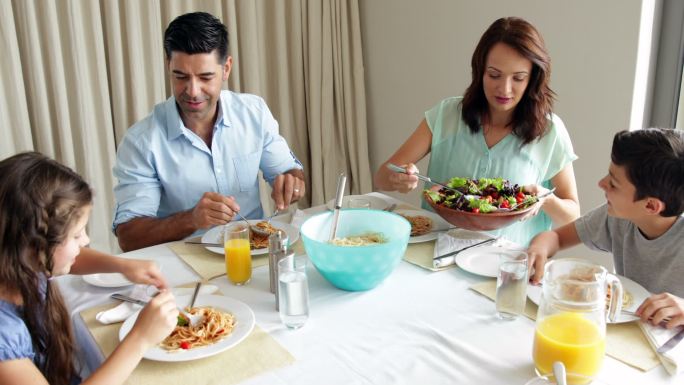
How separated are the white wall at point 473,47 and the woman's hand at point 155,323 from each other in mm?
1989

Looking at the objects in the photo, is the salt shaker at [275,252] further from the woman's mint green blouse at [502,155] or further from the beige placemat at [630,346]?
the woman's mint green blouse at [502,155]

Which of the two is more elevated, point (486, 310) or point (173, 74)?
point (173, 74)

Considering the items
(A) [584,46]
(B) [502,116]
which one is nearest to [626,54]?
(A) [584,46]

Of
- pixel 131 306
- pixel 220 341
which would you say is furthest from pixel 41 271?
pixel 220 341

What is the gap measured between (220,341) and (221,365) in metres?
0.06

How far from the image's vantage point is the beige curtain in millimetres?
2594

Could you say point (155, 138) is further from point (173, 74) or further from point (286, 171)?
point (286, 171)

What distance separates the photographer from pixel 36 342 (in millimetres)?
1149

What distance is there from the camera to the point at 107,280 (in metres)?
1.37

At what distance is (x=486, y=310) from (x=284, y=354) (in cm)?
46

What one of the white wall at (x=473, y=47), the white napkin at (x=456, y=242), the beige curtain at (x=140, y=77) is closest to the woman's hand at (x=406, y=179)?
the white napkin at (x=456, y=242)

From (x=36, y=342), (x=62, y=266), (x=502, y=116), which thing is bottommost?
(x=36, y=342)

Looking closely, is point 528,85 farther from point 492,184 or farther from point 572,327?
point 572,327

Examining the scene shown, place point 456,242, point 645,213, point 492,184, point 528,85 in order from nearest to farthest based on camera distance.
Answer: point 645,213, point 456,242, point 492,184, point 528,85
